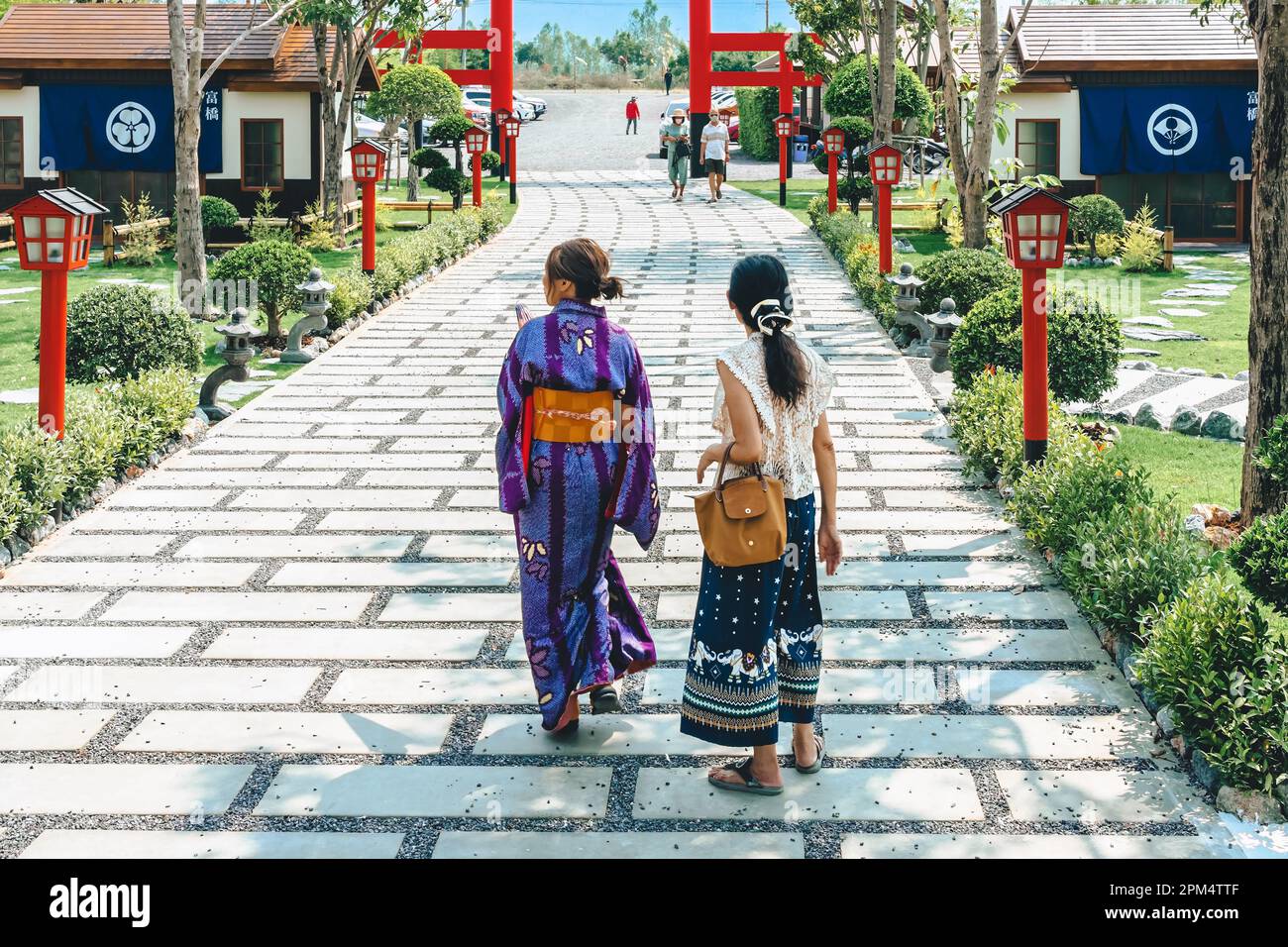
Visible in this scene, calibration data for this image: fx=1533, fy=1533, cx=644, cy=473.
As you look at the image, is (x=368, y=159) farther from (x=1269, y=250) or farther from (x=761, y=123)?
(x=761, y=123)

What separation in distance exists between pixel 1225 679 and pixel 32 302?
45.0ft

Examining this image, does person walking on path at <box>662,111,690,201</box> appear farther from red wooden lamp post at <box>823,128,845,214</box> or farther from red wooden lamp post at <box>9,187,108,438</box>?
red wooden lamp post at <box>9,187,108,438</box>

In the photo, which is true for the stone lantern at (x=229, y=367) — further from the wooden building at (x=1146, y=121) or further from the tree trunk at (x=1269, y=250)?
the wooden building at (x=1146, y=121)

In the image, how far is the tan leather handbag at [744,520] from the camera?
14.9 ft

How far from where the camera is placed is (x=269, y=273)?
1327cm

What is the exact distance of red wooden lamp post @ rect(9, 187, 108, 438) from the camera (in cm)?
830

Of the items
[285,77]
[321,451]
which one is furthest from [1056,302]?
[285,77]

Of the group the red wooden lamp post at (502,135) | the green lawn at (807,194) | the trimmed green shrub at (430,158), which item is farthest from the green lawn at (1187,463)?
the red wooden lamp post at (502,135)

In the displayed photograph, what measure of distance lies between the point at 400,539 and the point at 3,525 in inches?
71.6

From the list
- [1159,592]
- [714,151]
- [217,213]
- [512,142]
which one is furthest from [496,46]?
[1159,592]

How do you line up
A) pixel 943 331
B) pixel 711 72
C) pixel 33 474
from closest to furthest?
1. pixel 33 474
2. pixel 943 331
3. pixel 711 72

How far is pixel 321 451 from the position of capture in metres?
9.34

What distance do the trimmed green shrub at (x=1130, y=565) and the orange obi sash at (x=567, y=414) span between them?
2.09 meters

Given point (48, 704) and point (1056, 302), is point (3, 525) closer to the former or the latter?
point (48, 704)
